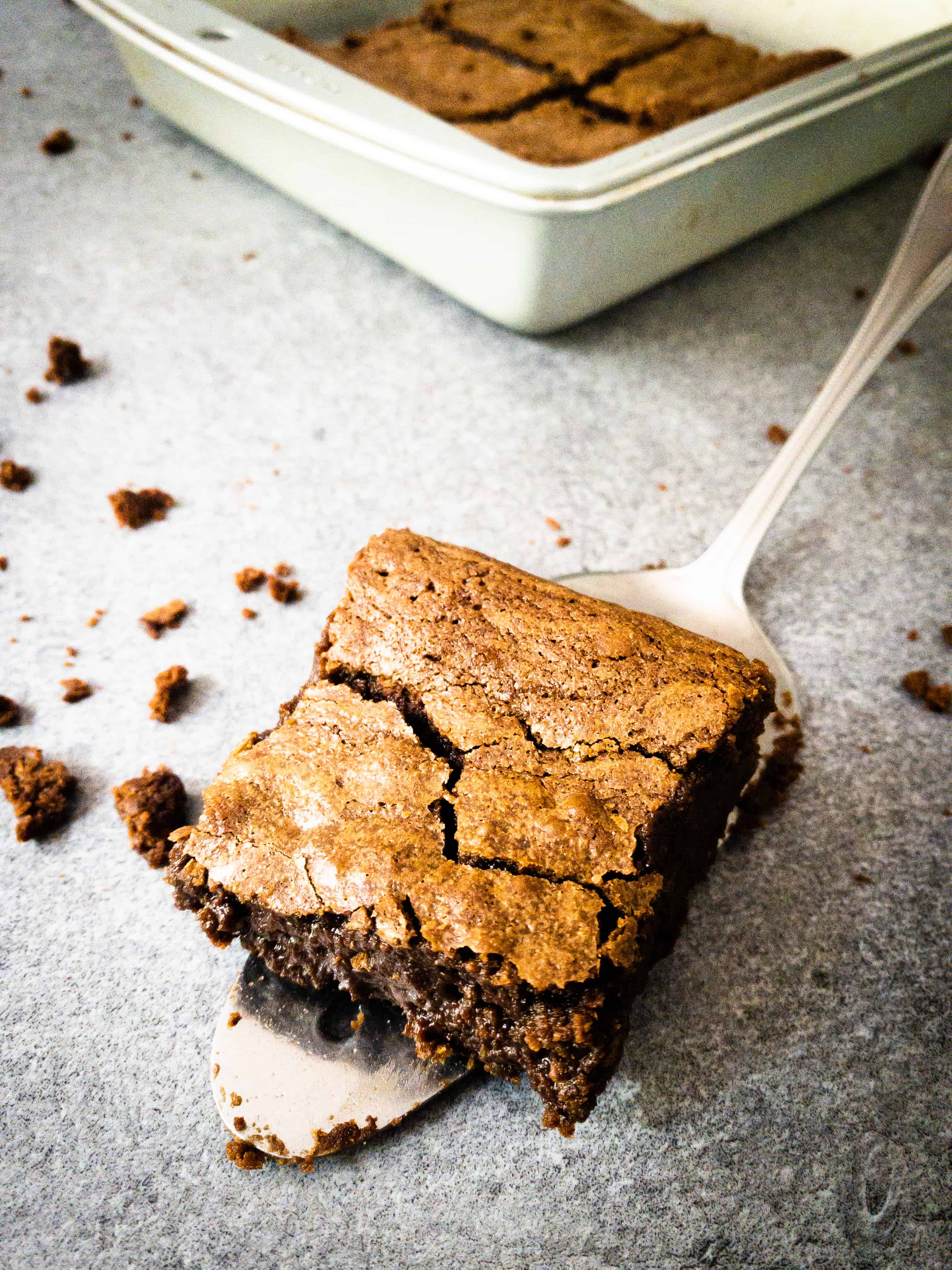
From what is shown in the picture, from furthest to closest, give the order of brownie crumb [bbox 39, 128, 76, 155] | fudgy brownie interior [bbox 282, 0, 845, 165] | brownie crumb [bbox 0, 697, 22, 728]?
brownie crumb [bbox 39, 128, 76, 155] → fudgy brownie interior [bbox 282, 0, 845, 165] → brownie crumb [bbox 0, 697, 22, 728]

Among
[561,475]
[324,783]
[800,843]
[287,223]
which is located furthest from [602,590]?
[287,223]

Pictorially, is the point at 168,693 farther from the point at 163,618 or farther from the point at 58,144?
the point at 58,144

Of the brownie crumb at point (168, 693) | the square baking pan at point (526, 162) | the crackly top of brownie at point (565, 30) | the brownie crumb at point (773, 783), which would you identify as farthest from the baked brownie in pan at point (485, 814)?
the crackly top of brownie at point (565, 30)

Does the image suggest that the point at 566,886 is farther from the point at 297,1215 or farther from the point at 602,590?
the point at 602,590

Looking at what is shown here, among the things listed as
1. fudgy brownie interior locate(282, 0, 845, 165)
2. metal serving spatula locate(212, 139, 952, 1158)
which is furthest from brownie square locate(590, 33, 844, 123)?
metal serving spatula locate(212, 139, 952, 1158)

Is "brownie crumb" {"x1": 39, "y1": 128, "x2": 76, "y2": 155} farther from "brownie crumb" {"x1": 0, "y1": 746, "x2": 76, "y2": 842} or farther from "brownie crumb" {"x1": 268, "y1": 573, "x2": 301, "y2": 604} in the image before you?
"brownie crumb" {"x1": 0, "y1": 746, "x2": 76, "y2": 842}

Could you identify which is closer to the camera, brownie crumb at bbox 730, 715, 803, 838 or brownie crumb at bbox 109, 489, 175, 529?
brownie crumb at bbox 730, 715, 803, 838
